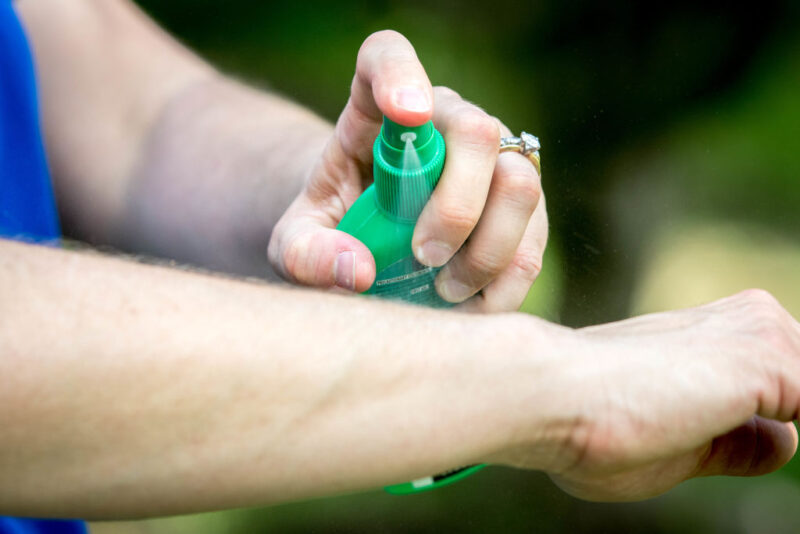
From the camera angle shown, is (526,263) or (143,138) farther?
(143,138)

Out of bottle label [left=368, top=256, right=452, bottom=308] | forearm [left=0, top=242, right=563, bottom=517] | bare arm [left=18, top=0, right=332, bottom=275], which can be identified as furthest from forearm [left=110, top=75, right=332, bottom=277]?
forearm [left=0, top=242, right=563, bottom=517]

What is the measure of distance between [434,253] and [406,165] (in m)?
0.08

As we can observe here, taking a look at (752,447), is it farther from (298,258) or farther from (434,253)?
(298,258)

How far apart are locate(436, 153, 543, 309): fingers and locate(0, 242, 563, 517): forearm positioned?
108 millimetres

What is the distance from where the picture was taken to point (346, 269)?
518 mm

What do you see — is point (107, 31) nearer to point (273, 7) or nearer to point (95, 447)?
point (273, 7)

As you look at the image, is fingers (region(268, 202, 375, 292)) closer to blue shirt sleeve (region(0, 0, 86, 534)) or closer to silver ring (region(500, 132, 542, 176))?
silver ring (region(500, 132, 542, 176))

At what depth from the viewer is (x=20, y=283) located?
0.35 meters

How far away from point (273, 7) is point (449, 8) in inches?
14.1

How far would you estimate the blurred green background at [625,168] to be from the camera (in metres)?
1.12

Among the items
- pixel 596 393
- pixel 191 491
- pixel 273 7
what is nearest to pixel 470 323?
pixel 596 393

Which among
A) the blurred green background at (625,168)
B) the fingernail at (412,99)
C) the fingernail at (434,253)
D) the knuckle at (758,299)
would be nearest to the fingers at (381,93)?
the fingernail at (412,99)

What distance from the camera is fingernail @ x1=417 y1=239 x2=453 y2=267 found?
0.51m

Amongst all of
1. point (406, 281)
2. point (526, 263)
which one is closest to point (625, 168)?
point (526, 263)
